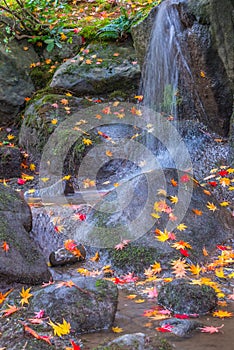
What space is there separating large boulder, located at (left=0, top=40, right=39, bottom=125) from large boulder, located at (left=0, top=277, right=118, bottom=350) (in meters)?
6.70

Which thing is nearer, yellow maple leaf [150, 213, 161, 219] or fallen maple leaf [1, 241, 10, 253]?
fallen maple leaf [1, 241, 10, 253]

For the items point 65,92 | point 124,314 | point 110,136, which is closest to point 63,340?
point 124,314

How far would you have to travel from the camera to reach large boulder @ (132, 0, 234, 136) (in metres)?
6.22

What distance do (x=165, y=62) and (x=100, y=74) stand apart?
189 centimetres

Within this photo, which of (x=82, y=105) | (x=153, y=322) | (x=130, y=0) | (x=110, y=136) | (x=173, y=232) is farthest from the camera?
(x=130, y=0)

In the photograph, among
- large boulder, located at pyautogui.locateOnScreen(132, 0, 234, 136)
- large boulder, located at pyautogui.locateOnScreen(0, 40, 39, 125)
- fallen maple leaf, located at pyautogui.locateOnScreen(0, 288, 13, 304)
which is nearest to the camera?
fallen maple leaf, located at pyautogui.locateOnScreen(0, 288, 13, 304)

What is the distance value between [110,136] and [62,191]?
1599 millimetres

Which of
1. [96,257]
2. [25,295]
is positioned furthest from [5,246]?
[96,257]

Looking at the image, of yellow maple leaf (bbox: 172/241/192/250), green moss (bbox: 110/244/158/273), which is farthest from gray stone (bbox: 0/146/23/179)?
yellow maple leaf (bbox: 172/241/192/250)

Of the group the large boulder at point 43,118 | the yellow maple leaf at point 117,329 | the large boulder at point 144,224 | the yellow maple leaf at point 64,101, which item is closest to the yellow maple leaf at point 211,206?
the large boulder at point 144,224

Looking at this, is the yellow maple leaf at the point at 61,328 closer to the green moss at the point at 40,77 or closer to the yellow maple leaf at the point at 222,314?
the yellow maple leaf at the point at 222,314

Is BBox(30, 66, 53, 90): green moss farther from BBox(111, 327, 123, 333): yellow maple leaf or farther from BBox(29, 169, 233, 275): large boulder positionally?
BBox(111, 327, 123, 333): yellow maple leaf

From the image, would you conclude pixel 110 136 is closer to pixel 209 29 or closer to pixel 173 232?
pixel 209 29

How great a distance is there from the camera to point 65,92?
9.12m
